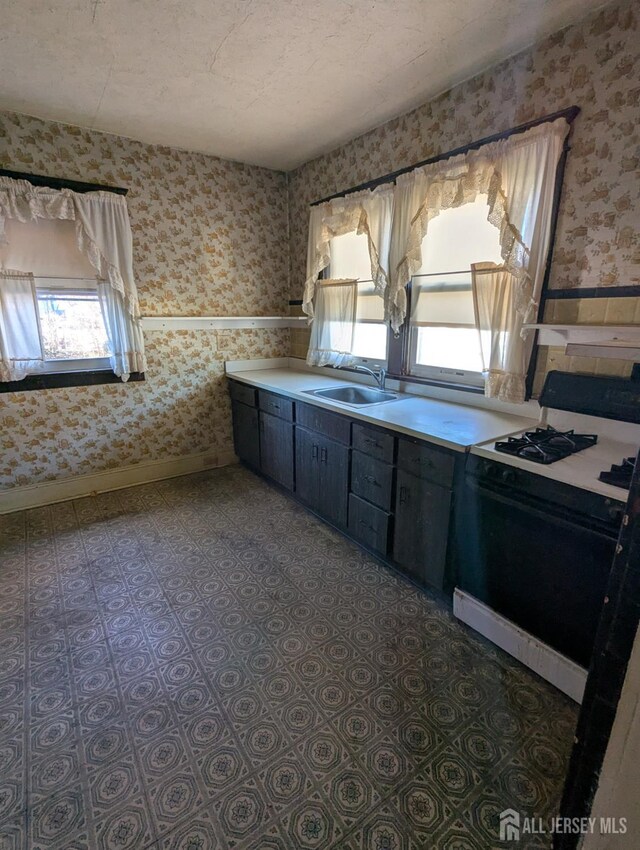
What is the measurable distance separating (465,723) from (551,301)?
192 centimetres

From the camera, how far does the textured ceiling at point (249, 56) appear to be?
170 centimetres

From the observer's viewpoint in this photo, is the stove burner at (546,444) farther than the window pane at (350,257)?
No

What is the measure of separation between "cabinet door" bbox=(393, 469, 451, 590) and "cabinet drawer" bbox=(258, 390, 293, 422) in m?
1.12

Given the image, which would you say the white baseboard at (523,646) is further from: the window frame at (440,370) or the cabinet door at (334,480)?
the window frame at (440,370)

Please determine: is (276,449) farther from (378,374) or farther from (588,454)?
(588,454)

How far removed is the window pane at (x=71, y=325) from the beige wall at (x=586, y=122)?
2726 millimetres

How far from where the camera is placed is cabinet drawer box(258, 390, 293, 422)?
9.94 feet

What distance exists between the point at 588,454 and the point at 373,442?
103 cm

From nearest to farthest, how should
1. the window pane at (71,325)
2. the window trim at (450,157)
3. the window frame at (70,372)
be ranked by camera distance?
the window trim at (450,157), the window frame at (70,372), the window pane at (71,325)

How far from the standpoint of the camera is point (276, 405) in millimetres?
3168

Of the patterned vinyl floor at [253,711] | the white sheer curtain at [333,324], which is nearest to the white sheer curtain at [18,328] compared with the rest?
the patterned vinyl floor at [253,711]

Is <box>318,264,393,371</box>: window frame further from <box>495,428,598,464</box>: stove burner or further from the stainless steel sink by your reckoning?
<box>495,428,598,464</box>: stove burner

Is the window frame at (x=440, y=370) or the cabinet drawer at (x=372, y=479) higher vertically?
the window frame at (x=440, y=370)

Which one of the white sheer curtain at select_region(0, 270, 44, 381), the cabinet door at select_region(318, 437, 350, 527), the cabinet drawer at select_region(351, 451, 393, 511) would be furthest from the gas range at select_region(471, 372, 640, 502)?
the white sheer curtain at select_region(0, 270, 44, 381)
